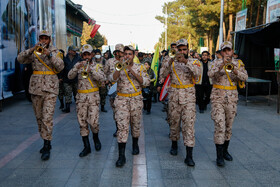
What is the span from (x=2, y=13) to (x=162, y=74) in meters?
6.92

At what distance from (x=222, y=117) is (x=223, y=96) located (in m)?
0.35

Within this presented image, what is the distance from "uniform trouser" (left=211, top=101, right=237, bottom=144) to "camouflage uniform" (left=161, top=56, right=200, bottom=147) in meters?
0.36

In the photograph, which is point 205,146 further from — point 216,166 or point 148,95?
point 148,95

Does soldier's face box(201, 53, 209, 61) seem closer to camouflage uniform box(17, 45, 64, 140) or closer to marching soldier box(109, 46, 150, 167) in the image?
marching soldier box(109, 46, 150, 167)

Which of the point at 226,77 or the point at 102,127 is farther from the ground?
the point at 226,77

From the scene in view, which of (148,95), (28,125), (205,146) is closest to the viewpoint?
(205,146)

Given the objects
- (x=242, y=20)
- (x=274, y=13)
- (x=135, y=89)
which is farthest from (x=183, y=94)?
(x=242, y=20)

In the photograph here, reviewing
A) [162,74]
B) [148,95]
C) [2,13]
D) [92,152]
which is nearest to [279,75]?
[148,95]

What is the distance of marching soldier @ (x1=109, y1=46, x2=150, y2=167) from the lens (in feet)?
15.6

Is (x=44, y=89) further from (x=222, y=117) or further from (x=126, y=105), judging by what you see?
(x=222, y=117)

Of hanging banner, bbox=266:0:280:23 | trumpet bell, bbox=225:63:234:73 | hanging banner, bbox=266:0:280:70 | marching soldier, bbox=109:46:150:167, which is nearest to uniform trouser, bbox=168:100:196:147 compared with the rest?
marching soldier, bbox=109:46:150:167

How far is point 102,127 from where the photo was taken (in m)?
7.43

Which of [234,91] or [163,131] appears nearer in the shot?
[234,91]

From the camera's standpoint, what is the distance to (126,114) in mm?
4801
